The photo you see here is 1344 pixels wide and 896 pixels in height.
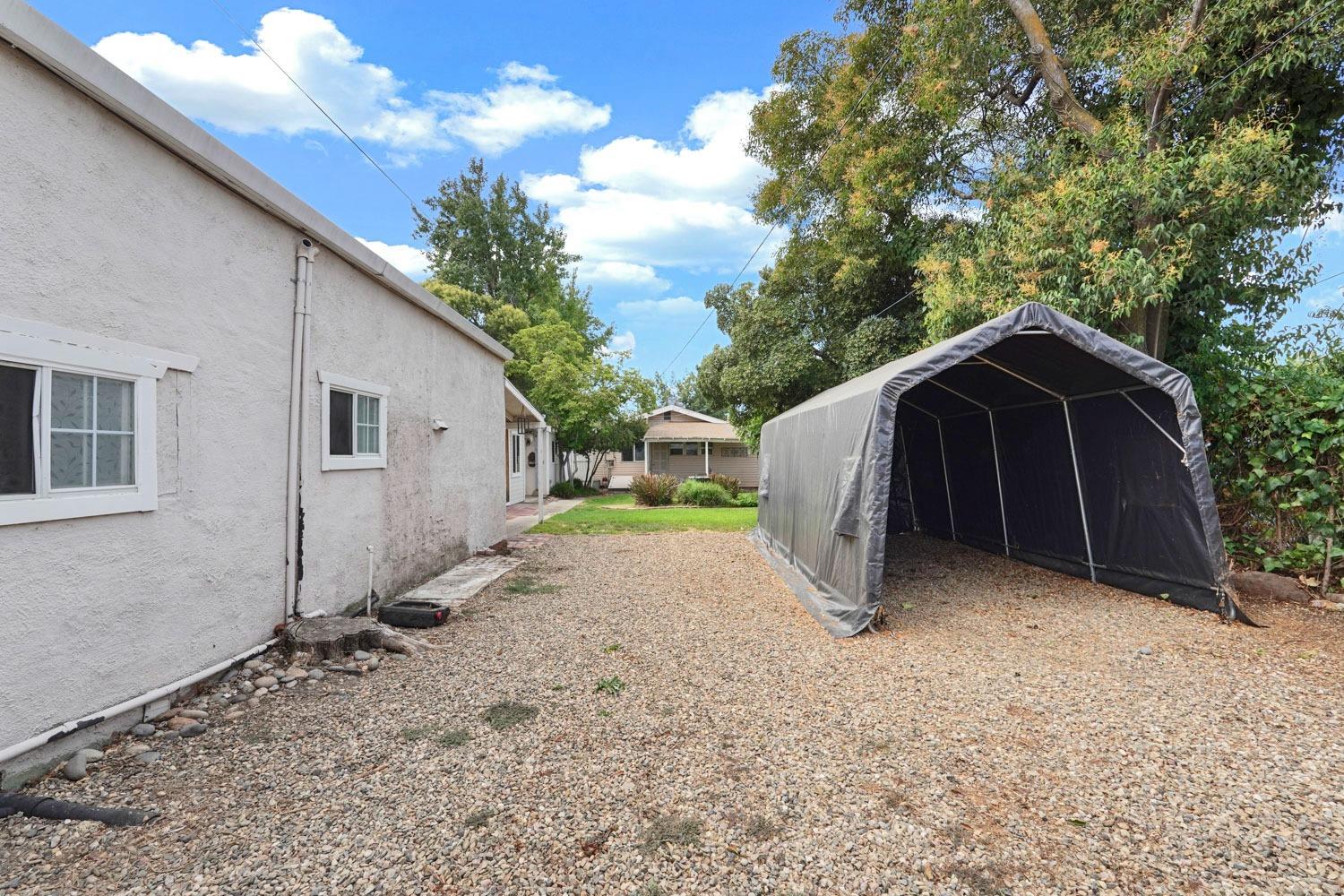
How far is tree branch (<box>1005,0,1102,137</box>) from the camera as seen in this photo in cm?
726

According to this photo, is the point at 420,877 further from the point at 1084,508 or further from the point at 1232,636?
the point at 1084,508

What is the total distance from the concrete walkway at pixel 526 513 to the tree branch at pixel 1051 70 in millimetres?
9869

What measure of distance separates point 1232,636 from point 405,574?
7382 millimetres

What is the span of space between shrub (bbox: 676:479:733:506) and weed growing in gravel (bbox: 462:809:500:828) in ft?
48.6

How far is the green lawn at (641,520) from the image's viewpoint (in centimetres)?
1162

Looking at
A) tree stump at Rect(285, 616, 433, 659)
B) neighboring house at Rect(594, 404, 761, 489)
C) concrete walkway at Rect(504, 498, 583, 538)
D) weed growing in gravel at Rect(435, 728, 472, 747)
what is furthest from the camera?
neighboring house at Rect(594, 404, 761, 489)

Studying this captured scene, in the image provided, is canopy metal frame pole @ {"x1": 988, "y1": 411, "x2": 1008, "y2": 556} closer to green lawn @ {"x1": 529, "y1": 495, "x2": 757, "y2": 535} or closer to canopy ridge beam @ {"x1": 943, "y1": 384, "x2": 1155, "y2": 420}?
canopy ridge beam @ {"x1": 943, "y1": 384, "x2": 1155, "y2": 420}

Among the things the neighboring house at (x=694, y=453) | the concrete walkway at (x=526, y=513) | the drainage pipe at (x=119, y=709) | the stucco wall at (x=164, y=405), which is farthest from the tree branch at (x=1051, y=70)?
the neighboring house at (x=694, y=453)

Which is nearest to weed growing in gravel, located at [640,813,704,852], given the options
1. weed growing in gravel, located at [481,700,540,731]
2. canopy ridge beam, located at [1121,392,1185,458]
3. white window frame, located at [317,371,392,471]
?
weed growing in gravel, located at [481,700,540,731]

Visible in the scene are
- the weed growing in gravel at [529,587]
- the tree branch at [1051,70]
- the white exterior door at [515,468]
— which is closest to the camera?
the weed growing in gravel at [529,587]

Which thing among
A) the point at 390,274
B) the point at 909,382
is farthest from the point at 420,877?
the point at 390,274

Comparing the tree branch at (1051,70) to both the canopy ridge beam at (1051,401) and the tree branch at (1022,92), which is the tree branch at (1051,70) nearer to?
the tree branch at (1022,92)

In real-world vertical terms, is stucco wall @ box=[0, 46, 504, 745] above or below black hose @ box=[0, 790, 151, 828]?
above

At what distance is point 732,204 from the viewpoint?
1482cm
